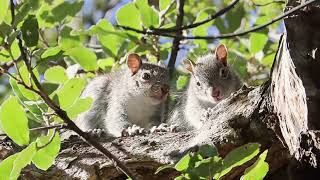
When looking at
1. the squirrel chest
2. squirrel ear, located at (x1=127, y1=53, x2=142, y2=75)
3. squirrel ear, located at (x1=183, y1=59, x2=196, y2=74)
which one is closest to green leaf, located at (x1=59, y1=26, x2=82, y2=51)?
squirrel ear, located at (x1=127, y1=53, x2=142, y2=75)

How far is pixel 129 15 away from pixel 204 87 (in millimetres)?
716

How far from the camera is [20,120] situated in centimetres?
205

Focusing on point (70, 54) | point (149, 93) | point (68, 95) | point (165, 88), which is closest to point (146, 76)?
point (149, 93)

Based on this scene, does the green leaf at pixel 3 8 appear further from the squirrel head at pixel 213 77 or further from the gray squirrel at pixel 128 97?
the squirrel head at pixel 213 77

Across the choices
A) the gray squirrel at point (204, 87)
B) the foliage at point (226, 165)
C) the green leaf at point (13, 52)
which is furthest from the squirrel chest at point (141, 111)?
the foliage at point (226, 165)

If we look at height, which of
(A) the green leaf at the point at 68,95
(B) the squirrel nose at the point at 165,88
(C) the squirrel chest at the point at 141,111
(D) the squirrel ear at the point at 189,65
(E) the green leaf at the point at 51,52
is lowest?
(C) the squirrel chest at the point at 141,111

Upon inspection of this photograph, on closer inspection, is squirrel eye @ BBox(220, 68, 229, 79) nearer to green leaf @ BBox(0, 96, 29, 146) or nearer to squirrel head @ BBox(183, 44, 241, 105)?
squirrel head @ BBox(183, 44, 241, 105)

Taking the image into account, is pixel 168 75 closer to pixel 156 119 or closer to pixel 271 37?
pixel 156 119

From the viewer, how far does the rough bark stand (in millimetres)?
1973

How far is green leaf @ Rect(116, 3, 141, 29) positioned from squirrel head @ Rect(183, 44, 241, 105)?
2.03 ft

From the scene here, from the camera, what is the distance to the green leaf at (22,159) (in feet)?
6.36

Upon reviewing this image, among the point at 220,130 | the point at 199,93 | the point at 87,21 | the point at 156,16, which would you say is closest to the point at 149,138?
the point at 220,130

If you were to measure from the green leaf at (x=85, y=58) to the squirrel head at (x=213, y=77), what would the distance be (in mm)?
589

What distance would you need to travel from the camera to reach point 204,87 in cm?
368
